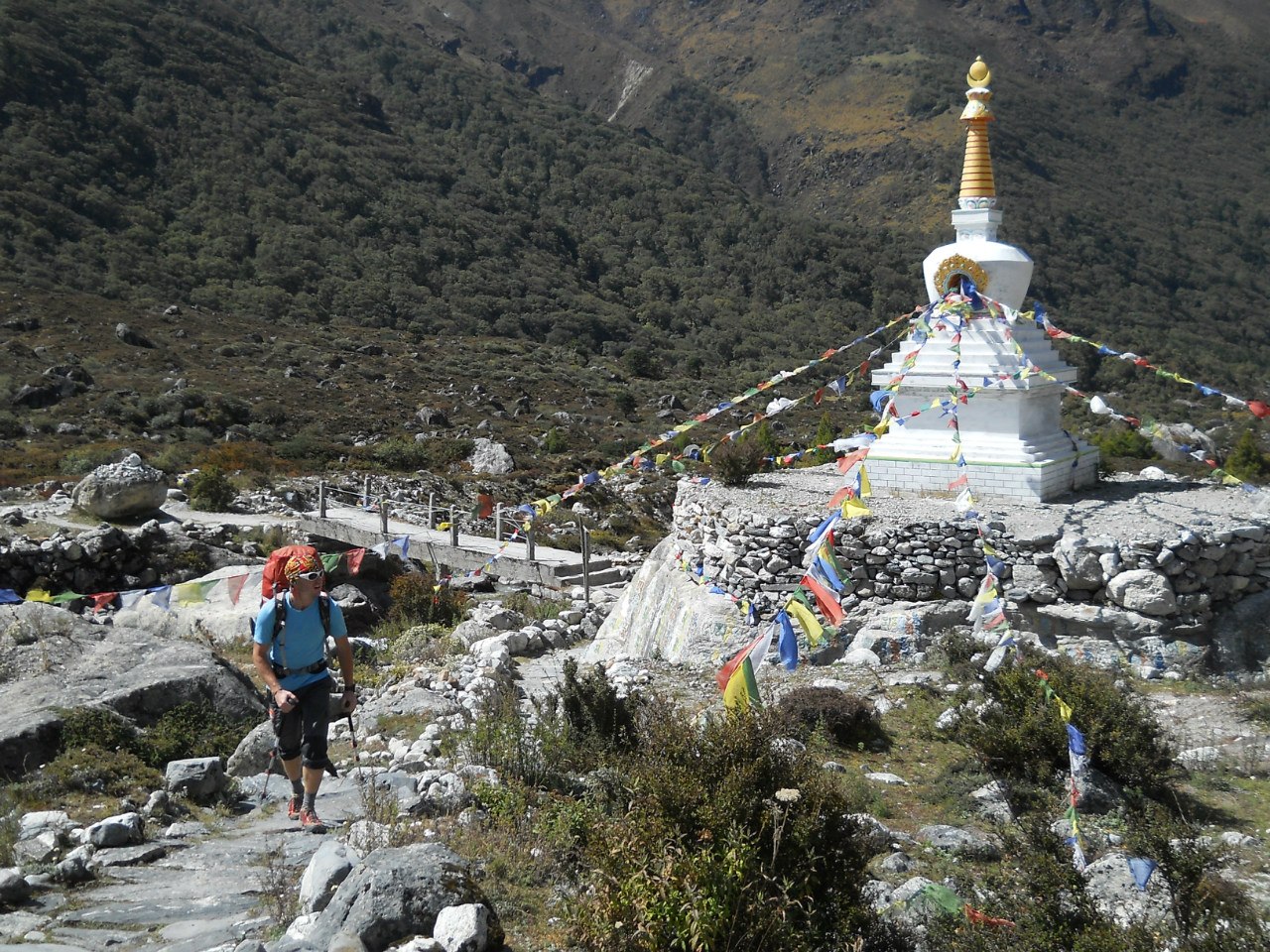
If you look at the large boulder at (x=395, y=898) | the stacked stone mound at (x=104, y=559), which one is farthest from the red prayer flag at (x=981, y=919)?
the stacked stone mound at (x=104, y=559)

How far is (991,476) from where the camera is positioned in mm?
12125

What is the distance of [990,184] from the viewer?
1348cm

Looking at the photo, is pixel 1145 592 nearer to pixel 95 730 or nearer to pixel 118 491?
pixel 95 730

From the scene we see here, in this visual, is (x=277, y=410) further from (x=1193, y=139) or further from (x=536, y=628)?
(x=1193, y=139)

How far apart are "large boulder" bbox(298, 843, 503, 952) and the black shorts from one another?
5.40 ft

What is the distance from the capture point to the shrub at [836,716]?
8023 mm

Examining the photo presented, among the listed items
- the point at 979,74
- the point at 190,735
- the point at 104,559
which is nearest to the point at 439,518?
the point at 104,559

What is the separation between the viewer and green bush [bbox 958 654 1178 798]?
683cm

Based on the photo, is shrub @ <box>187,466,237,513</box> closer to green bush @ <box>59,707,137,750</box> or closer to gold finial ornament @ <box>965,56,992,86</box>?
green bush @ <box>59,707,137,750</box>

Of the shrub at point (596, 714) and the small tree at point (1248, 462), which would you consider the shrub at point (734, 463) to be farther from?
the small tree at point (1248, 462)

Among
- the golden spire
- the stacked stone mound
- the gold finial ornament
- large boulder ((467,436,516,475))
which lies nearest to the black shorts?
the golden spire

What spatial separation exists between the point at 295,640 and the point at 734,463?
7634 mm

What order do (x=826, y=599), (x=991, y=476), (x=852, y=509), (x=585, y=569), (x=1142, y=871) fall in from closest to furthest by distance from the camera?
(x=1142, y=871)
(x=826, y=599)
(x=852, y=509)
(x=991, y=476)
(x=585, y=569)

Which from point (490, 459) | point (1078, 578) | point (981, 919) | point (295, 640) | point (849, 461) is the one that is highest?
point (490, 459)
